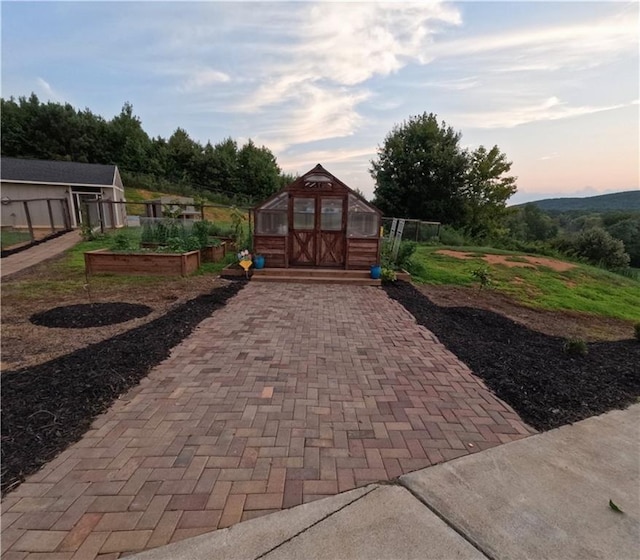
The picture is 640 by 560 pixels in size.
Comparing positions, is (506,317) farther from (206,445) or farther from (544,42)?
(206,445)

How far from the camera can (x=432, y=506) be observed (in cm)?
190

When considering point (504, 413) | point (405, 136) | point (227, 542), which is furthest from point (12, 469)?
point (405, 136)

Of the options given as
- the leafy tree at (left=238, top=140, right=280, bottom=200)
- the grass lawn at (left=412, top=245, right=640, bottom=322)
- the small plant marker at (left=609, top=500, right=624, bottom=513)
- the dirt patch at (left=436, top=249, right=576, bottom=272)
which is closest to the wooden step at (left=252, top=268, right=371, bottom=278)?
the grass lawn at (left=412, top=245, right=640, bottom=322)

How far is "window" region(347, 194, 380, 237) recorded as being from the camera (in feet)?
29.0

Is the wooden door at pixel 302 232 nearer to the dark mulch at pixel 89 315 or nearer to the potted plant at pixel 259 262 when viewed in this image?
the potted plant at pixel 259 262

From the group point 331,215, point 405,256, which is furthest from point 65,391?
point 405,256

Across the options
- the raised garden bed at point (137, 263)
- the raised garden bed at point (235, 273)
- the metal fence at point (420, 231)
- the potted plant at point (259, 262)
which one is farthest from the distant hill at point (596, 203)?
the raised garden bed at point (137, 263)

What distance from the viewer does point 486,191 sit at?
947 inches

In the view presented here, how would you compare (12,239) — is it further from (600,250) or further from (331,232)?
(600,250)

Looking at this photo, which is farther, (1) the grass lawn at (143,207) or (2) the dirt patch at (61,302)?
(1) the grass lawn at (143,207)

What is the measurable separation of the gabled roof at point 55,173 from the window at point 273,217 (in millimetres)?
15585

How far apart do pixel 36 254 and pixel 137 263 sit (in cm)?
591

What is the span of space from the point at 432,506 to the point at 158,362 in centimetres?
314

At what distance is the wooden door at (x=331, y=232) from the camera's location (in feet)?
29.0
